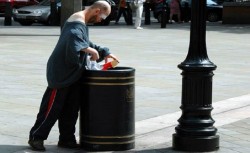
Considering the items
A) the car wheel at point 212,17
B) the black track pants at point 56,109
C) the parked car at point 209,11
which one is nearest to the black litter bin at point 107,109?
the black track pants at point 56,109

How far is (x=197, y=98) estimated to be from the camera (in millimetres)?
7473

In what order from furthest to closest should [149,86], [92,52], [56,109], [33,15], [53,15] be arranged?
[33,15]
[53,15]
[149,86]
[56,109]
[92,52]

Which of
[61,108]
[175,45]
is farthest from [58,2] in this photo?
[61,108]

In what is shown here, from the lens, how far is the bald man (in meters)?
7.19

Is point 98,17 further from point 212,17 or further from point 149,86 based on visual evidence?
point 212,17

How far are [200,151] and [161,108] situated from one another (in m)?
2.78

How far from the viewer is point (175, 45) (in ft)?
68.5

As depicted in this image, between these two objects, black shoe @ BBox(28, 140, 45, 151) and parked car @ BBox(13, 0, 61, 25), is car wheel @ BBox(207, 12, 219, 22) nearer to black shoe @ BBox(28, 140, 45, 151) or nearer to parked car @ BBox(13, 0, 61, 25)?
parked car @ BBox(13, 0, 61, 25)

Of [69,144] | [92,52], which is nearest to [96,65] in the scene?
[92,52]

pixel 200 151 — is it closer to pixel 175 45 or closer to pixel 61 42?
pixel 61 42

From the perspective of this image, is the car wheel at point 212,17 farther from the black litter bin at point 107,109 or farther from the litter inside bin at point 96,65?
the black litter bin at point 107,109

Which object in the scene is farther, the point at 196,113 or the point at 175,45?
the point at 175,45

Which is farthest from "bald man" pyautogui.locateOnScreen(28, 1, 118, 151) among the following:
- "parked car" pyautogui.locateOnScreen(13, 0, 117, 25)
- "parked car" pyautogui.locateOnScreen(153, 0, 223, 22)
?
"parked car" pyautogui.locateOnScreen(153, 0, 223, 22)

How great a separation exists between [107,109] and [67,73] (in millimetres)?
571
